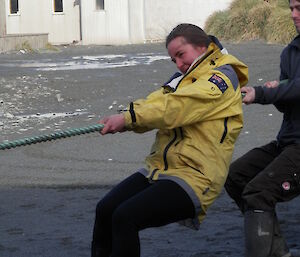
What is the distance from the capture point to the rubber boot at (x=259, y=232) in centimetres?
527

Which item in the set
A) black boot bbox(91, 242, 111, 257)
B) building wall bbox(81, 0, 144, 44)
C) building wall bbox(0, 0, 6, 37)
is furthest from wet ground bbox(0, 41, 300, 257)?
building wall bbox(0, 0, 6, 37)

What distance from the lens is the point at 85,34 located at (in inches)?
1636

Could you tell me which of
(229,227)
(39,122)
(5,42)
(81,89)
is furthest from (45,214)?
(5,42)

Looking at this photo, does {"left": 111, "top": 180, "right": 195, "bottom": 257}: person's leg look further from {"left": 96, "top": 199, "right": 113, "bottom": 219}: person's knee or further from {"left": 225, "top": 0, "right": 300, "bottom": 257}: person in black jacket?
→ {"left": 225, "top": 0, "right": 300, "bottom": 257}: person in black jacket

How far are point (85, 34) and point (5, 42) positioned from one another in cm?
687

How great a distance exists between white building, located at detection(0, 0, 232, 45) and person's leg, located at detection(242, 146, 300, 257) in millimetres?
34618

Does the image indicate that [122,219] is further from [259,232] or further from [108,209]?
[259,232]

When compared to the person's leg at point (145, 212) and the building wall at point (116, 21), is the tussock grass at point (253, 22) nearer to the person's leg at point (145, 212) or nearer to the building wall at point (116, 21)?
the building wall at point (116, 21)

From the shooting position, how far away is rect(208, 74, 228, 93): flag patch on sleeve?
15.9 feet

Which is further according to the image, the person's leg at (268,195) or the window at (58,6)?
the window at (58,6)

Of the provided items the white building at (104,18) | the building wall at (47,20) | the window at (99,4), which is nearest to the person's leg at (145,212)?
the white building at (104,18)

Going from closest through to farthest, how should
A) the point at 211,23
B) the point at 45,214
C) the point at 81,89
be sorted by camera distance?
the point at 45,214
the point at 81,89
the point at 211,23

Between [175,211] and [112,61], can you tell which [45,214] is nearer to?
[175,211]

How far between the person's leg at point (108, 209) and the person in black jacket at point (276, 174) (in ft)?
2.21
